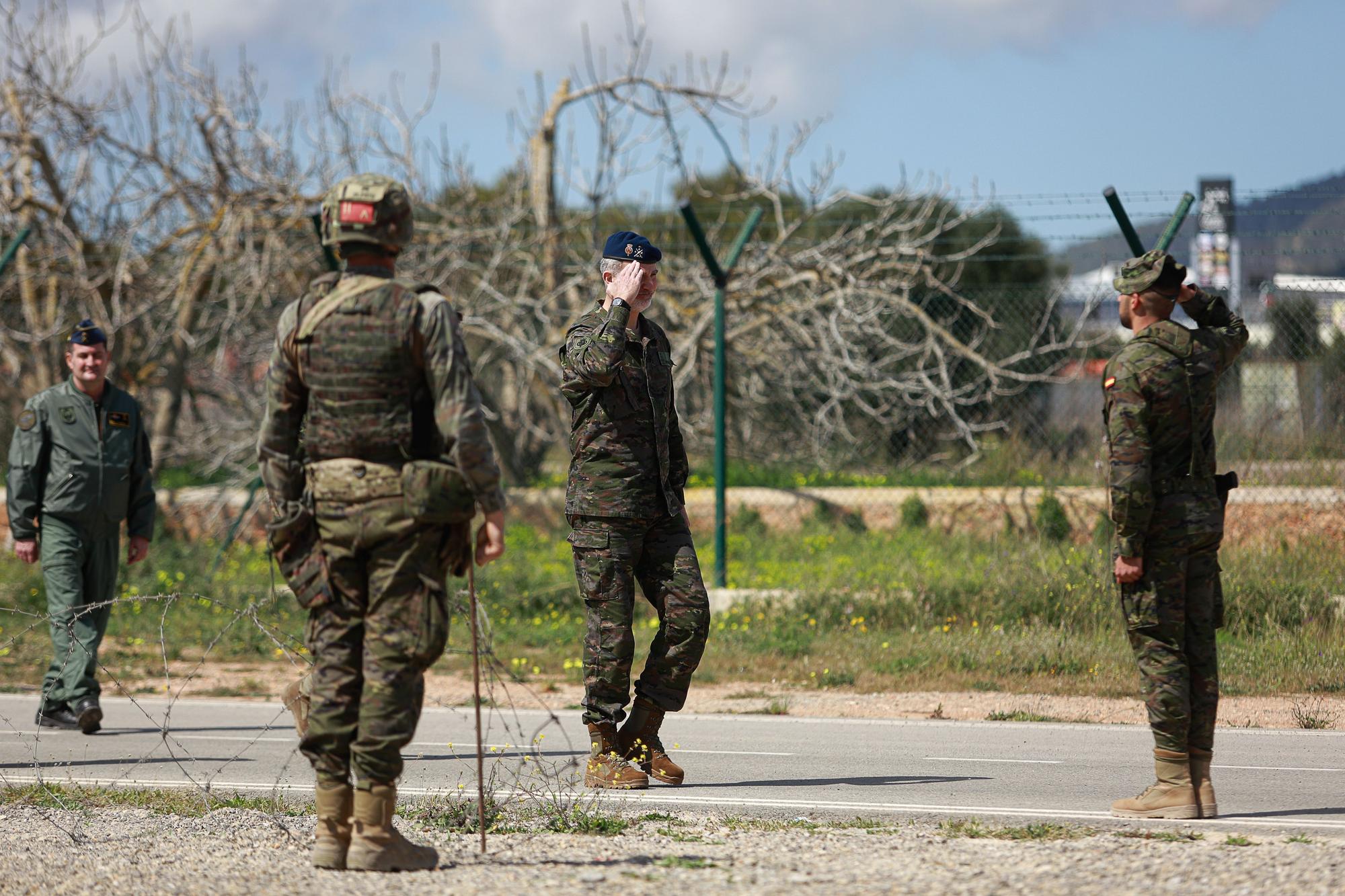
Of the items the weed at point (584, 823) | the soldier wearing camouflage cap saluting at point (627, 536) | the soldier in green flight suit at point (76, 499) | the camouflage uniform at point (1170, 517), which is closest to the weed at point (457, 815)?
the weed at point (584, 823)

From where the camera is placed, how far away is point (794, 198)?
51.9 ft

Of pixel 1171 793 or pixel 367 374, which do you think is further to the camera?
pixel 1171 793

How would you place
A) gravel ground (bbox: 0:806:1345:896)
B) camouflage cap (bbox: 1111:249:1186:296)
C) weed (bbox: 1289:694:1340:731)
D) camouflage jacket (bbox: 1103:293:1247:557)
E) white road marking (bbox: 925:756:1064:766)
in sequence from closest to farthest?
gravel ground (bbox: 0:806:1345:896)
camouflage jacket (bbox: 1103:293:1247:557)
camouflage cap (bbox: 1111:249:1186:296)
white road marking (bbox: 925:756:1064:766)
weed (bbox: 1289:694:1340:731)

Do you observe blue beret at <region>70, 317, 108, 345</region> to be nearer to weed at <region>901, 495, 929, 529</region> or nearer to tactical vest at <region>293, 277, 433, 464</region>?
tactical vest at <region>293, 277, 433, 464</region>

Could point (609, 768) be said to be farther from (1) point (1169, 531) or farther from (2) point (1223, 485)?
(2) point (1223, 485)

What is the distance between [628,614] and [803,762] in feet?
4.45

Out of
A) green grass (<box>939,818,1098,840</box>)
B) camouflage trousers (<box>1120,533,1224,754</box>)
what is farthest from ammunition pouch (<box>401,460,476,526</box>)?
camouflage trousers (<box>1120,533,1224,754</box>)

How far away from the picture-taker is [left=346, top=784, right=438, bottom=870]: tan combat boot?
4090 millimetres

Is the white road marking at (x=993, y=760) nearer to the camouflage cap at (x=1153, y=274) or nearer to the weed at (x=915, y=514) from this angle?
the camouflage cap at (x=1153, y=274)

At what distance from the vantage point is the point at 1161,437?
5.15 meters

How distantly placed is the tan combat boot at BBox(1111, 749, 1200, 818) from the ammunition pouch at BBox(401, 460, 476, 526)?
2.82 m

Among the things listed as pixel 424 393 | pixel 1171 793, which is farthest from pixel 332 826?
pixel 1171 793

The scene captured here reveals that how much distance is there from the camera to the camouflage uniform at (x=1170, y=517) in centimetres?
509

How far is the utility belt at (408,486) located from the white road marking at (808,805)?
153 cm
